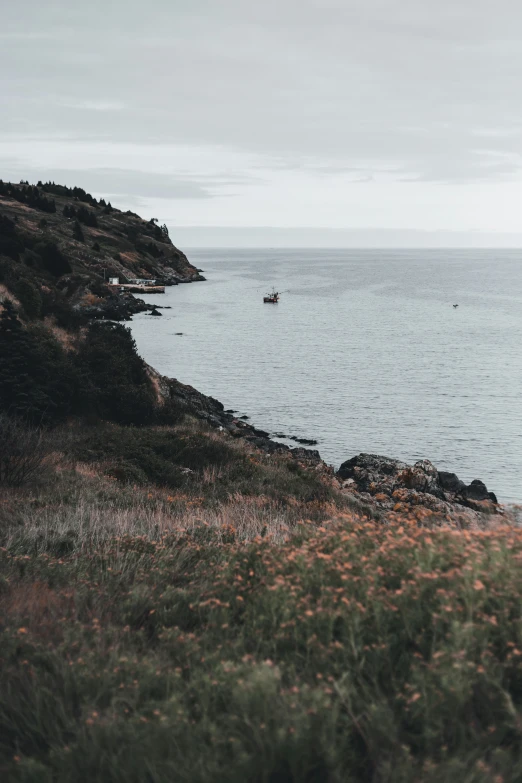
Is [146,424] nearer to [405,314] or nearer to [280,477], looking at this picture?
[280,477]

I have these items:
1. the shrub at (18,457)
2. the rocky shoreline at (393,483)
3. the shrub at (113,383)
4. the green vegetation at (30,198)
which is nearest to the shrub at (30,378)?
the shrub at (113,383)

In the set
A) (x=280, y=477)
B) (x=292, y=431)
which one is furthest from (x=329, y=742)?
(x=292, y=431)

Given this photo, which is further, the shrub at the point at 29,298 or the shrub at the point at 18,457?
the shrub at the point at 29,298

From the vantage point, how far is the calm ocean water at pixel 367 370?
1361 inches

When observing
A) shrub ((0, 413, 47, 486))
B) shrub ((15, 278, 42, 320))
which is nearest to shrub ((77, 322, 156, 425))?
shrub ((15, 278, 42, 320))

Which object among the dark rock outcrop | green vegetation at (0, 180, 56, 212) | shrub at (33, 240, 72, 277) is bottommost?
the dark rock outcrop

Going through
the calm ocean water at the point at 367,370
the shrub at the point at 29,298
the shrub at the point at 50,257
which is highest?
the shrub at the point at 50,257

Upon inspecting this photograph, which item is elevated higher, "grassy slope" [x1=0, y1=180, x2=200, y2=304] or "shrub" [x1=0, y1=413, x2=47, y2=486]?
"grassy slope" [x1=0, y1=180, x2=200, y2=304]

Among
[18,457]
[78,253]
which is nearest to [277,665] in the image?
[18,457]

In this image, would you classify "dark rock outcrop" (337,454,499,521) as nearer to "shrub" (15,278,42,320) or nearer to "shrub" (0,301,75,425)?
"shrub" (0,301,75,425)

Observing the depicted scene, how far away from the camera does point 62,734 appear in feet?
13.3

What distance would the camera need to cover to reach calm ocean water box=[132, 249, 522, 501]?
34.6m

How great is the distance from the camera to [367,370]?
54188 mm

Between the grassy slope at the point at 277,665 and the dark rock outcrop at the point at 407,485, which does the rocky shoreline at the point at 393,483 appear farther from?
the grassy slope at the point at 277,665
